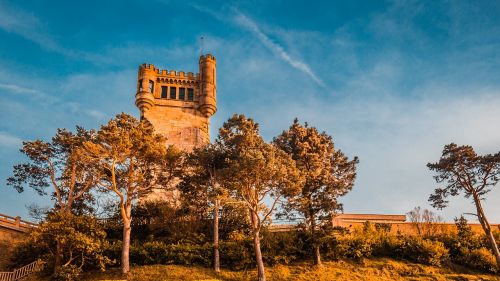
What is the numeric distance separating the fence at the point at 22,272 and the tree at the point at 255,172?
13.1m

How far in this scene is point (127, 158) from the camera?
2561cm

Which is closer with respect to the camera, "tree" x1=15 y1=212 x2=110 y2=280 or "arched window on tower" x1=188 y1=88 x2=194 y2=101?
"tree" x1=15 y1=212 x2=110 y2=280

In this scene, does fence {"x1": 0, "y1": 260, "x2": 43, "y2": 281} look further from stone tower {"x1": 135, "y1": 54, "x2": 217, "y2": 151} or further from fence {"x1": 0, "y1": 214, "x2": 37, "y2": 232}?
stone tower {"x1": 135, "y1": 54, "x2": 217, "y2": 151}

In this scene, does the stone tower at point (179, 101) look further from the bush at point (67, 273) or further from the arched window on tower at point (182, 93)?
the bush at point (67, 273)

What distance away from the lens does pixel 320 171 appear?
26.8m

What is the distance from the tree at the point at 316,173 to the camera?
26.2 m

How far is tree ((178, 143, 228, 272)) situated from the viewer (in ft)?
83.8

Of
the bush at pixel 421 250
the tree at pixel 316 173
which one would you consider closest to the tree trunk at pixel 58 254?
the tree at pixel 316 173

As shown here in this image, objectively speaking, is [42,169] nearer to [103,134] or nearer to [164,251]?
[103,134]

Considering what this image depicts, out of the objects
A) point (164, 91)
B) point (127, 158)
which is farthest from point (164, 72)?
point (127, 158)

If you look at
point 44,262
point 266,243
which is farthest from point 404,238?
point 44,262

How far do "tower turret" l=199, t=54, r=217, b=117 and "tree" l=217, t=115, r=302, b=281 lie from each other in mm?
18883

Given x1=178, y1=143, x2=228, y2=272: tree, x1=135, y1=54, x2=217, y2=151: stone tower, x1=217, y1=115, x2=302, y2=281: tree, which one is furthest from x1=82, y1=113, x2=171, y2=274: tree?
x1=135, y1=54, x2=217, y2=151: stone tower

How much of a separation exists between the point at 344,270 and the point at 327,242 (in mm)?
2193
